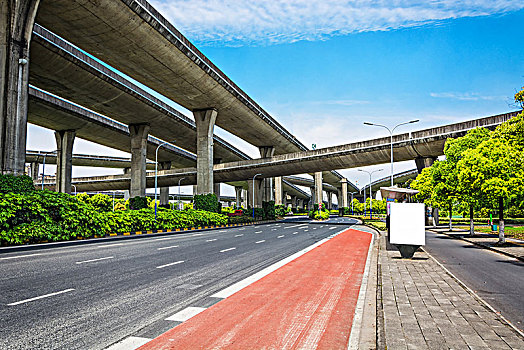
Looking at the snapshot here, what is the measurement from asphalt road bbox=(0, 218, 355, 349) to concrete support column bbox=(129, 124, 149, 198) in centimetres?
4049

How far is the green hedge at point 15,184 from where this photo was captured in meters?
19.9

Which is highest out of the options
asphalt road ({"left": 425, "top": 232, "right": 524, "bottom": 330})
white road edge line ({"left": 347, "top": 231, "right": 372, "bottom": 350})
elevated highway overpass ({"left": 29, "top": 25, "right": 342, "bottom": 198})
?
elevated highway overpass ({"left": 29, "top": 25, "right": 342, "bottom": 198})

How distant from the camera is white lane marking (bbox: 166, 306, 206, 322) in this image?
6480mm

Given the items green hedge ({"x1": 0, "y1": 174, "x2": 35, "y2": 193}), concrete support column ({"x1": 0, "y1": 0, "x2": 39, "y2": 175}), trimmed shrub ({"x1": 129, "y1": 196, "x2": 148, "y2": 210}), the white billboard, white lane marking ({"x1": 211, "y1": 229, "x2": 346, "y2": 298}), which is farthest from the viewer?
trimmed shrub ({"x1": 129, "y1": 196, "x2": 148, "y2": 210})

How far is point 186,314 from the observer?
6781 mm

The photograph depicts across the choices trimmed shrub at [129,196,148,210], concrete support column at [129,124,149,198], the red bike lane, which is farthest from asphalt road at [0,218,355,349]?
concrete support column at [129,124,149,198]

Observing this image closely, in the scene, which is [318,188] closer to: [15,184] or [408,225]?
[15,184]

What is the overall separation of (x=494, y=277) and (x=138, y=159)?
50418mm

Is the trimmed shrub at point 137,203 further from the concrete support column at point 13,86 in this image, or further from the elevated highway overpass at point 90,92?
the concrete support column at point 13,86

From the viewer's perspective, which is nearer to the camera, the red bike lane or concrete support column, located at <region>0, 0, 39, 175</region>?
the red bike lane

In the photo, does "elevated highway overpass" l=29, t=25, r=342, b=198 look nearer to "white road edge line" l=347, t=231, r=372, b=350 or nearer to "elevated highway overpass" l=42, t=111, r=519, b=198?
"elevated highway overpass" l=42, t=111, r=519, b=198

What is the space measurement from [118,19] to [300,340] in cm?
3047

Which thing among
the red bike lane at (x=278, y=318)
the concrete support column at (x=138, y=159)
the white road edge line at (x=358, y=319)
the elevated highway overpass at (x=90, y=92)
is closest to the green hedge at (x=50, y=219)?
the red bike lane at (x=278, y=318)

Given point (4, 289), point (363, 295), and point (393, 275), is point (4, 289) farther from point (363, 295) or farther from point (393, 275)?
point (393, 275)
